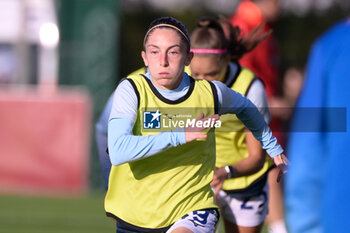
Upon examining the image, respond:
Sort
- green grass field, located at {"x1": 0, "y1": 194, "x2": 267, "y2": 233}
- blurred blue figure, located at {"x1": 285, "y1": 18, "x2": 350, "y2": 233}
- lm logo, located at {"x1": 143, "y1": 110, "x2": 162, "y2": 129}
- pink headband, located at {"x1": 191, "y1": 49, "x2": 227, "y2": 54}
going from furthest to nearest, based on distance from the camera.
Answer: green grass field, located at {"x1": 0, "y1": 194, "x2": 267, "y2": 233} < pink headband, located at {"x1": 191, "y1": 49, "x2": 227, "y2": 54} < lm logo, located at {"x1": 143, "y1": 110, "x2": 162, "y2": 129} < blurred blue figure, located at {"x1": 285, "y1": 18, "x2": 350, "y2": 233}

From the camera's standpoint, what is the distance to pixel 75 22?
596 inches

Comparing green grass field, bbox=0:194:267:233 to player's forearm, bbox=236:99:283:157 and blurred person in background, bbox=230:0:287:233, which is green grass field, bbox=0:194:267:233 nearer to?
blurred person in background, bbox=230:0:287:233

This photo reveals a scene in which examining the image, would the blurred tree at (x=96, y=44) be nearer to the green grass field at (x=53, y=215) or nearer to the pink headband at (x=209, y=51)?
the green grass field at (x=53, y=215)

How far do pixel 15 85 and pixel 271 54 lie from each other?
9276 millimetres

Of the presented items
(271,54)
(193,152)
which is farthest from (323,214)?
(271,54)

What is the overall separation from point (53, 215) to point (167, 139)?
848 centimetres

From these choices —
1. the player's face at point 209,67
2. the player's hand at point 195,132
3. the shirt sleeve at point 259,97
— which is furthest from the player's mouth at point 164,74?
the shirt sleeve at point 259,97

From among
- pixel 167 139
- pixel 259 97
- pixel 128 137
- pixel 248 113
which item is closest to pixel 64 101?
pixel 259 97

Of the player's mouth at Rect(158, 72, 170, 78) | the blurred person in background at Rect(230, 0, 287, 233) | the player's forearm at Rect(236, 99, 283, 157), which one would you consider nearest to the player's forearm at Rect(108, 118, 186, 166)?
the player's mouth at Rect(158, 72, 170, 78)

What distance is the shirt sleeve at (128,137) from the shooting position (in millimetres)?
3359

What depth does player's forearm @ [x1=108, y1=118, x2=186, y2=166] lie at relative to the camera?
11.0 feet

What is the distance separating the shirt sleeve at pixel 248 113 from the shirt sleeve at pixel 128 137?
0.43 meters

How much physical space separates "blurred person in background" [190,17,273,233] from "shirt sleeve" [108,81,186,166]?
31.3 inches

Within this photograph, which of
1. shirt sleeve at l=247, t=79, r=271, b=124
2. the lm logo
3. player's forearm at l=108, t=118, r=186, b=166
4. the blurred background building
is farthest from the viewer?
the blurred background building
